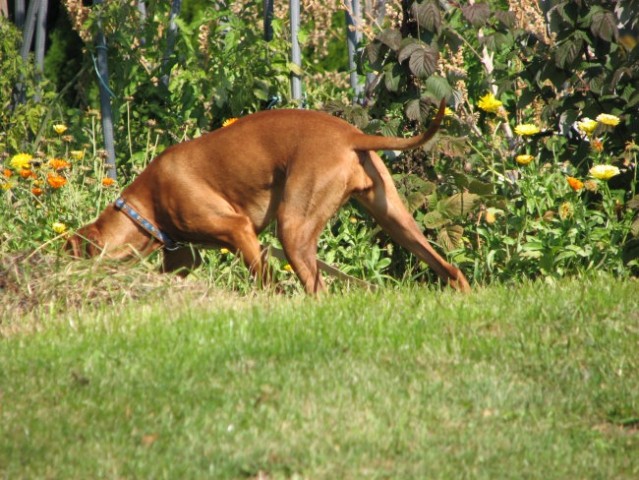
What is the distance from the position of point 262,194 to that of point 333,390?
232cm

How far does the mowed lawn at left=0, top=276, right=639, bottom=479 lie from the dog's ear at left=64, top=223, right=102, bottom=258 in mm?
987


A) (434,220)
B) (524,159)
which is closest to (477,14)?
(524,159)

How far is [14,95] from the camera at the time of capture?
8656 millimetres

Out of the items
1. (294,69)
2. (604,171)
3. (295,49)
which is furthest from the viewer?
(295,49)

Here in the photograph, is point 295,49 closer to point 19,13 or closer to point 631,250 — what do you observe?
point 631,250

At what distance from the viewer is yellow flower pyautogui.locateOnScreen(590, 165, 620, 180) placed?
19.1 feet

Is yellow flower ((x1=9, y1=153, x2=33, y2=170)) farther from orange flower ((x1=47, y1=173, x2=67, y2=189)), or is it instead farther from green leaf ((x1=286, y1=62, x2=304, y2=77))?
green leaf ((x1=286, y1=62, x2=304, y2=77))

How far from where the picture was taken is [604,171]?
5.81 metres

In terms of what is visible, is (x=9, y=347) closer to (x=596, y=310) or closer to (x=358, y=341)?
(x=358, y=341)

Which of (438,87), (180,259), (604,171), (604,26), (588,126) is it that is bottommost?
(180,259)

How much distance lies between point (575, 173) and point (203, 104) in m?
2.86

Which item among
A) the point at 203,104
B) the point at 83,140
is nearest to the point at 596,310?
the point at 203,104

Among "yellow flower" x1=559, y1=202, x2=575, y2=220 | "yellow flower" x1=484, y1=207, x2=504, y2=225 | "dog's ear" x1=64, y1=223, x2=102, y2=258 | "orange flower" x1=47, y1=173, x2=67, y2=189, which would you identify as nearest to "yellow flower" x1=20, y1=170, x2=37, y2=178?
"orange flower" x1=47, y1=173, x2=67, y2=189

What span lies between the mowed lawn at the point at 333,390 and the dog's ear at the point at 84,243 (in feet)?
3.24
